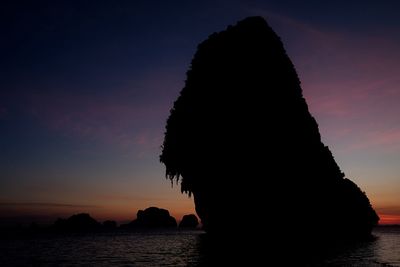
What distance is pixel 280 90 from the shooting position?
182ft

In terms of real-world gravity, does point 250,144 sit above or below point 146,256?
above

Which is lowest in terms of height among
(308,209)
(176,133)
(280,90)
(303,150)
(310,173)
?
(308,209)

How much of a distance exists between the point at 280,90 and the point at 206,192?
18182mm

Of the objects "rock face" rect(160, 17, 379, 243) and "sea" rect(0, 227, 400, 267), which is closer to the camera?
"sea" rect(0, 227, 400, 267)

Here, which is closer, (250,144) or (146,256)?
(146,256)

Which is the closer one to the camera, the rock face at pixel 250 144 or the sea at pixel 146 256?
the sea at pixel 146 256

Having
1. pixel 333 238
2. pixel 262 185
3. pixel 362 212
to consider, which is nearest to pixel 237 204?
pixel 262 185

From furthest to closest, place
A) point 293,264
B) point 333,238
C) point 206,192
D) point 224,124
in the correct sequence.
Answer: point 333,238 → point 206,192 → point 224,124 → point 293,264

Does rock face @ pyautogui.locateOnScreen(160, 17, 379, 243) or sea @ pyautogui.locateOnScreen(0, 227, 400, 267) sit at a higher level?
rock face @ pyautogui.locateOnScreen(160, 17, 379, 243)

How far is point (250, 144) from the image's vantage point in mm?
48250

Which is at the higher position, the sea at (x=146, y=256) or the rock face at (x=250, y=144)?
the rock face at (x=250, y=144)

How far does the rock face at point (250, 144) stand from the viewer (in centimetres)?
4741

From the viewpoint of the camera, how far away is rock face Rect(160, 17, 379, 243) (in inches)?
1866

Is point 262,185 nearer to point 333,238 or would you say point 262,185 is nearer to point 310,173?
point 310,173
